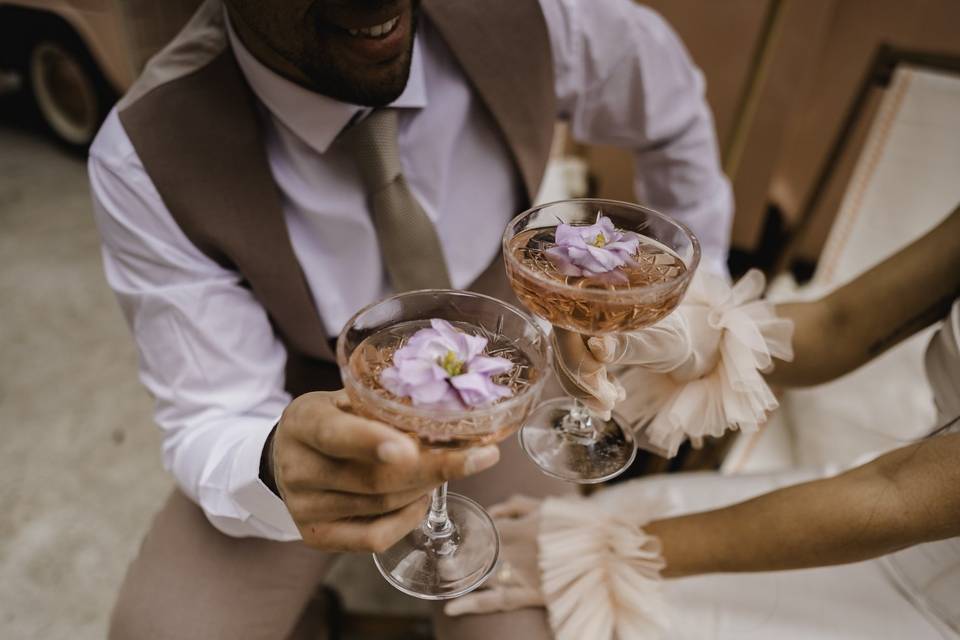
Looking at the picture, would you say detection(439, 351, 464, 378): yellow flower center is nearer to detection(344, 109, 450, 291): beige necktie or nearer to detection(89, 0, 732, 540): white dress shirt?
detection(89, 0, 732, 540): white dress shirt

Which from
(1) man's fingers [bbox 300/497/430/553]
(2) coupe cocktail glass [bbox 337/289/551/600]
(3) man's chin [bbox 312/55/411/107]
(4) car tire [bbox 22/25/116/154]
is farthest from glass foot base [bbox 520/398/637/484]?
(4) car tire [bbox 22/25/116/154]

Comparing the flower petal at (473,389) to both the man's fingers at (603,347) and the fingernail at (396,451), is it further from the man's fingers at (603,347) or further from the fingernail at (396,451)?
the man's fingers at (603,347)

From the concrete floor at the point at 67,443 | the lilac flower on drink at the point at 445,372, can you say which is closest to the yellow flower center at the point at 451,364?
the lilac flower on drink at the point at 445,372

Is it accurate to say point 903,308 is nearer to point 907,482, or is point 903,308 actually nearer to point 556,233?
point 907,482

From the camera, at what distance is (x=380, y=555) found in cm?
87

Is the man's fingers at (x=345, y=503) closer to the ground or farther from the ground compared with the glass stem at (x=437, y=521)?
farther from the ground

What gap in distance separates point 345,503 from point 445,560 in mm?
234

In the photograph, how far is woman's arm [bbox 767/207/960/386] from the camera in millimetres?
1104

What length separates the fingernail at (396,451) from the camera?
56cm

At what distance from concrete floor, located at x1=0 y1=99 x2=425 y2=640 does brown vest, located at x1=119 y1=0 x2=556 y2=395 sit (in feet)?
3.33

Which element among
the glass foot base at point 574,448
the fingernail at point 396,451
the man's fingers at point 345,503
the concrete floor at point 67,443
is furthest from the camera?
the concrete floor at point 67,443

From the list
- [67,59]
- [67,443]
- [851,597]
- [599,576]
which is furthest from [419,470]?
[67,59]

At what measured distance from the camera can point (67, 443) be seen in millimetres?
2111

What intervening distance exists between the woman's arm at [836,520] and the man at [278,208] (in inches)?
14.3
